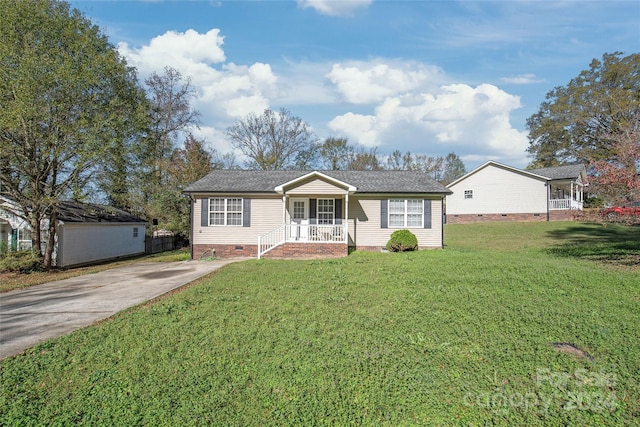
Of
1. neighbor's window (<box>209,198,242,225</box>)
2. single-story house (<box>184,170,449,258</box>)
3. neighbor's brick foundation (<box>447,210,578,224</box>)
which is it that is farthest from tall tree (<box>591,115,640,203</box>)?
neighbor's brick foundation (<box>447,210,578,224</box>)

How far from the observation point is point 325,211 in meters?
16.1

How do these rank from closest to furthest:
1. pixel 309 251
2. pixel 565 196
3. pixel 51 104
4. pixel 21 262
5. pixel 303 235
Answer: pixel 51 104, pixel 21 262, pixel 309 251, pixel 303 235, pixel 565 196

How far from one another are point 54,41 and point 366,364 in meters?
17.3

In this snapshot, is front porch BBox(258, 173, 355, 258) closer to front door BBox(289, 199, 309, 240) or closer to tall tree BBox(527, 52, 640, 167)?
front door BBox(289, 199, 309, 240)

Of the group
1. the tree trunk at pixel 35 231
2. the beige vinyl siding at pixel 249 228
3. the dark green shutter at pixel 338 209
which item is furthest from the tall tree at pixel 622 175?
the tree trunk at pixel 35 231

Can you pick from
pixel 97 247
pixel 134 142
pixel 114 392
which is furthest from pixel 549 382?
pixel 97 247

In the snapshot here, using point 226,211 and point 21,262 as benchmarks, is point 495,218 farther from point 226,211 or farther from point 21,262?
point 21,262

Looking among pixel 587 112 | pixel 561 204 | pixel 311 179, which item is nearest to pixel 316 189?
pixel 311 179

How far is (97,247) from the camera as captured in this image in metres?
19.3

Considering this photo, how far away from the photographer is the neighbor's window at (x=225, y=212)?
15.6 m

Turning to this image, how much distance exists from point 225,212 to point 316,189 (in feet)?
13.9

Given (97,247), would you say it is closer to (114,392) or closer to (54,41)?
(54,41)

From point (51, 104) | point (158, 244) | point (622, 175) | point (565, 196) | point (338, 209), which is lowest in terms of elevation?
point (158, 244)

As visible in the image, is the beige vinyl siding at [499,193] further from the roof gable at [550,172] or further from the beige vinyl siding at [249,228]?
the beige vinyl siding at [249,228]
